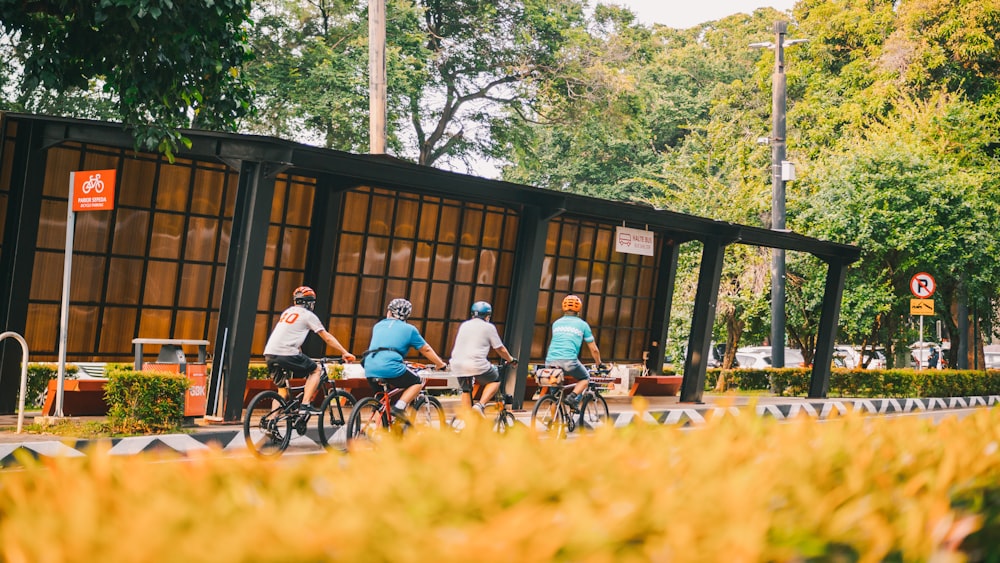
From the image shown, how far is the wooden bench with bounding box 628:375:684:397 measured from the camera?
21203 mm

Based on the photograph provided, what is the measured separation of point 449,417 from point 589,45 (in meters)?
23.5

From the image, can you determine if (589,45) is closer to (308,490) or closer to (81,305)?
(81,305)

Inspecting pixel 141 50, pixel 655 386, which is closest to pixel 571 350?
pixel 141 50

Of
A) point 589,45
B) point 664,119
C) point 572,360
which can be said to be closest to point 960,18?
point 589,45

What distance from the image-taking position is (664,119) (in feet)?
168

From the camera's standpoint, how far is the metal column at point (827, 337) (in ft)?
75.5

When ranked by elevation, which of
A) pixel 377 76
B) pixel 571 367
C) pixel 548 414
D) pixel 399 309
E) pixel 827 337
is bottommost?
pixel 548 414

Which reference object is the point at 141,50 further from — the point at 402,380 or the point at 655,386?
the point at 655,386

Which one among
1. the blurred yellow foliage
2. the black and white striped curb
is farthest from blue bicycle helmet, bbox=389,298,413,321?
the blurred yellow foliage

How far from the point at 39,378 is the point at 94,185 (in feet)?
15.2

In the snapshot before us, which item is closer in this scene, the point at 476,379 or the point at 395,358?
the point at 395,358

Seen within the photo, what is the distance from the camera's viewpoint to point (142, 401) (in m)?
11.6

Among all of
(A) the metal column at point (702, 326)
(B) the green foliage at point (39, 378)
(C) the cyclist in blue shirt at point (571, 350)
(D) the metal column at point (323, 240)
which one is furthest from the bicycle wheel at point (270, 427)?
Answer: (A) the metal column at point (702, 326)

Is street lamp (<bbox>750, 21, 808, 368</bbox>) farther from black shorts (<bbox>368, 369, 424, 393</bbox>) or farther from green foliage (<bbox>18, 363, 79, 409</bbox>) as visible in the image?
green foliage (<bbox>18, 363, 79, 409</bbox>)
